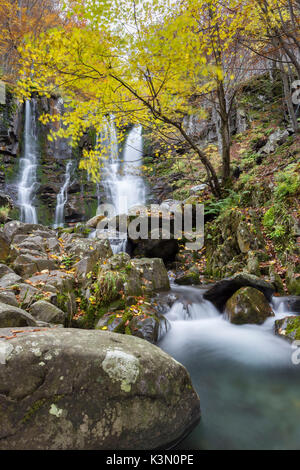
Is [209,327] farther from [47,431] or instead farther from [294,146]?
[294,146]

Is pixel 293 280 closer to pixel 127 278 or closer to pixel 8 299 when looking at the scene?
pixel 127 278

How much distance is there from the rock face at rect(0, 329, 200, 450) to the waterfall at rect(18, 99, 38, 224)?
1373 centimetres

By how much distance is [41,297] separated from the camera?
3934 millimetres

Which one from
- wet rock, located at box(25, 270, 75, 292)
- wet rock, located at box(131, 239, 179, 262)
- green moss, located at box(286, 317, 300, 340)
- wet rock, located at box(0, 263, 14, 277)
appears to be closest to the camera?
green moss, located at box(286, 317, 300, 340)

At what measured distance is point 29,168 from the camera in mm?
16562

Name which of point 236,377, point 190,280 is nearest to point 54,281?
point 236,377

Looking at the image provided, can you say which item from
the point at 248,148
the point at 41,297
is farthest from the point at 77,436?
the point at 248,148

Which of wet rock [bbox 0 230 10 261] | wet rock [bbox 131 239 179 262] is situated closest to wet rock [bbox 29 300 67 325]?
wet rock [bbox 0 230 10 261]

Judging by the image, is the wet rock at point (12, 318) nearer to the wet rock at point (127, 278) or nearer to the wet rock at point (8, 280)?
the wet rock at point (8, 280)

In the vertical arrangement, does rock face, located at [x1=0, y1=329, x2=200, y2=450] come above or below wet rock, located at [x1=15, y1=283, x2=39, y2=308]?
below

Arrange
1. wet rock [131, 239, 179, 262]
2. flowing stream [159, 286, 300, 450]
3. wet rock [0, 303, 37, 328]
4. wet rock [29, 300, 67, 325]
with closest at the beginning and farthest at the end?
1. flowing stream [159, 286, 300, 450]
2. wet rock [0, 303, 37, 328]
3. wet rock [29, 300, 67, 325]
4. wet rock [131, 239, 179, 262]

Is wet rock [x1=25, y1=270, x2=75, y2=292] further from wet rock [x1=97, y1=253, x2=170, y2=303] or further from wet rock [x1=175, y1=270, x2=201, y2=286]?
wet rock [x1=175, y1=270, x2=201, y2=286]

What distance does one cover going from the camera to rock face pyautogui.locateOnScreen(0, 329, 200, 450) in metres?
1.70

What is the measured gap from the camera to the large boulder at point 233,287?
16.6 feet
